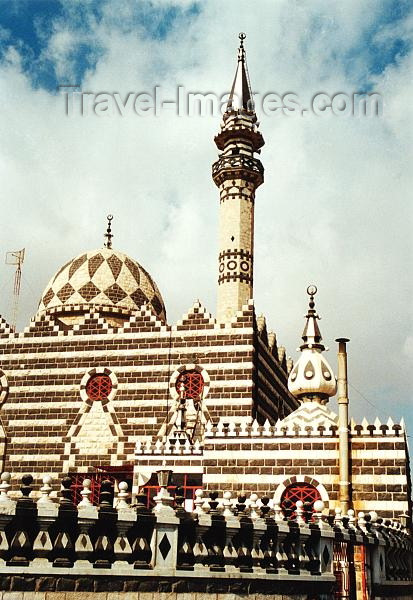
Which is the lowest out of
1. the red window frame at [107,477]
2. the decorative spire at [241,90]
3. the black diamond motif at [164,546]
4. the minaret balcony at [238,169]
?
the black diamond motif at [164,546]

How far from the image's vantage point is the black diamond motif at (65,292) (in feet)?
105

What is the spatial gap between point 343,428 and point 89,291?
1475cm

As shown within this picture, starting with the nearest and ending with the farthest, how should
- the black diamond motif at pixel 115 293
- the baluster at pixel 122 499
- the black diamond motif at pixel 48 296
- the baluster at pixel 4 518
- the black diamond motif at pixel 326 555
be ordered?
1. the baluster at pixel 4 518
2. the baluster at pixel 122 499
3. the black diamond motif at pixel 326 555
4. the black diamond motif at pixel 115 293
5. the black diamond motif at pixel 48 296

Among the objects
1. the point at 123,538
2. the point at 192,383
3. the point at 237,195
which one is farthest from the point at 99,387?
the point at 123,538

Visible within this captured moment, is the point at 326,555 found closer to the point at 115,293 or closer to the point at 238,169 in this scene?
the point at 238,169

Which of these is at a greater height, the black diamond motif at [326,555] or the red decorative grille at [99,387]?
the red decorative grille at [99,387]

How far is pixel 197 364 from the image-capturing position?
2525cm

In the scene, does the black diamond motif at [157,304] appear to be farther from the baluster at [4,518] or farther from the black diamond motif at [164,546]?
the baluster at [4,518]

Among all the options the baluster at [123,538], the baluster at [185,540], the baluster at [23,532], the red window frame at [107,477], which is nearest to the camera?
the baluster at [23,532]

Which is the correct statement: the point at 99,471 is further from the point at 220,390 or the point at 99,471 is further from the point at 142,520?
the point at 142,520

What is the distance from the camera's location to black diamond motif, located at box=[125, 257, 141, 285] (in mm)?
32812

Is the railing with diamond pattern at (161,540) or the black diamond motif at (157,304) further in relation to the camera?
the black diamond motif at (157,304)

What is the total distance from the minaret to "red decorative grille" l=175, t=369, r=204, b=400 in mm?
3454

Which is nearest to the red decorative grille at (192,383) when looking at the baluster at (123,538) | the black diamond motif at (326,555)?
the black diamond motif at (326,555)
